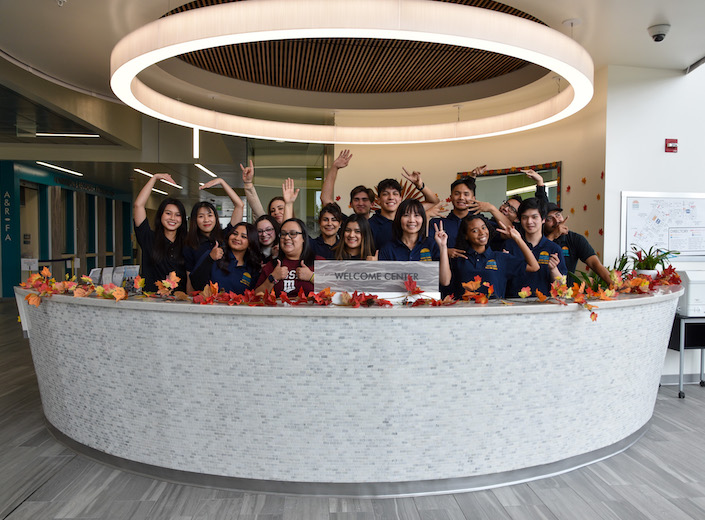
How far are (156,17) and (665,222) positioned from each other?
5.75m

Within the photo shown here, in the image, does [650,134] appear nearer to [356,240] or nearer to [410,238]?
[410,238]

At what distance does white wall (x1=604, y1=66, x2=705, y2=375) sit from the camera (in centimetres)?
608

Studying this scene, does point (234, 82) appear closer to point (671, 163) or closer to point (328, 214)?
point (328, 214)

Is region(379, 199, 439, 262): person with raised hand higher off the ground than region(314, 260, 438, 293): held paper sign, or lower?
higher

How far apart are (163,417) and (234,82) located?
527 centimetres

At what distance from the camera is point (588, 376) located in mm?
3000

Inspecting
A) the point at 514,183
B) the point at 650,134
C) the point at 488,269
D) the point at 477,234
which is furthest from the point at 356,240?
the point at 514,183

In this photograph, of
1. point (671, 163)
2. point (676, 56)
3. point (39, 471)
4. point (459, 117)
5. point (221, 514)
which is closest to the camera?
point (221, 514)

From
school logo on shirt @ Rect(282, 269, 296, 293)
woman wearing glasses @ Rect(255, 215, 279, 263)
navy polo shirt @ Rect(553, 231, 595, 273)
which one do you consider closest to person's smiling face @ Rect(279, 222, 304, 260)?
school logo on shirt @ Rect(282, 269, 296, 293)

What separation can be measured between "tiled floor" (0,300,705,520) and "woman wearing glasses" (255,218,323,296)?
3.99ft

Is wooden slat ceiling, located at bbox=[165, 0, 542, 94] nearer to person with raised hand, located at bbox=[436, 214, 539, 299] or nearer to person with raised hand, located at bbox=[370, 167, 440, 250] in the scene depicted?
person with raised hand, located at bbox=[370, 167, 440, 250]

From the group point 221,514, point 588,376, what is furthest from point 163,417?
point 588,376

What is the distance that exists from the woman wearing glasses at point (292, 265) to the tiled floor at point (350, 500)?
3.99 feet

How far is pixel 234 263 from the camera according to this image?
3674 millimetres
